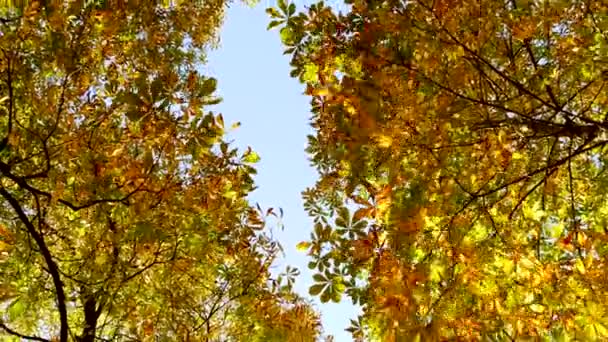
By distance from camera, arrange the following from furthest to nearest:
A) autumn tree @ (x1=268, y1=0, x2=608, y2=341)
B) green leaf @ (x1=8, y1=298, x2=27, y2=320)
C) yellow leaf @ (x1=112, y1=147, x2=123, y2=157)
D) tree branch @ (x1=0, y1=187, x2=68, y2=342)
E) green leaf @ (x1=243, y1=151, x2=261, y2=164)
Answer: green leaf @ (x1=243, y1=151, x2=261, y2=164) < green leaf @ (x1=8, y1=298, x2=27, y2=320) < tree branch @ (x1=0, y1=187, x2=68, y2=342) < yellow leaf @ (x1=112, y1=147, x2=123, y2=157) < autumn tree @ (x1=268, y1=0, x2=608, y2=341)

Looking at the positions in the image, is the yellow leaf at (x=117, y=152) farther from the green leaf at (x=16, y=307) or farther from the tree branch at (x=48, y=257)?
the green leaf at (x=16, y=307)

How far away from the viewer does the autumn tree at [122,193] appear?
12.8ft

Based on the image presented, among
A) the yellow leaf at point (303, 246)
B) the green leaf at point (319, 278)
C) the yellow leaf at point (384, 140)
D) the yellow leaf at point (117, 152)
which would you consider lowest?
the green leaf at point (319, 278)

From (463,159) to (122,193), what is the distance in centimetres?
227

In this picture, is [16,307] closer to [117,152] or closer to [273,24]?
[117,152]

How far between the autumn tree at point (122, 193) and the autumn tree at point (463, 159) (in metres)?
1.08

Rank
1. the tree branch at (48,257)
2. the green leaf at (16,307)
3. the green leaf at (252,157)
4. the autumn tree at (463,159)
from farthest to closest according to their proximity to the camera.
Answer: the green leaf at (252,157)
the green leaf at (16,307)
the tree branch at (48,257)
the autumn tree at (463,159)

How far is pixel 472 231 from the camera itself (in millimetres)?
3961

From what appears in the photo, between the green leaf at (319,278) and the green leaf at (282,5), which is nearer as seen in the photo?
the green leaf at (319,278)

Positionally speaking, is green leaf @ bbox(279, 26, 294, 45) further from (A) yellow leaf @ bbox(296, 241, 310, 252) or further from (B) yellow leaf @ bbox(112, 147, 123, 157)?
(A) yellow leaf @ bbox(296, 241, 310, 252)

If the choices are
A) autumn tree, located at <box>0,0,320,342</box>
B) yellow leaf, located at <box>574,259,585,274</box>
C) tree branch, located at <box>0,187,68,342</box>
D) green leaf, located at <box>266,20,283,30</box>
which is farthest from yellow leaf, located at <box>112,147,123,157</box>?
yellow leaf, located at <box>574,259,585,274</box>

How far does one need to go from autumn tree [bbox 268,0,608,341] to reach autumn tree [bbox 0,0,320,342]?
3.53ft

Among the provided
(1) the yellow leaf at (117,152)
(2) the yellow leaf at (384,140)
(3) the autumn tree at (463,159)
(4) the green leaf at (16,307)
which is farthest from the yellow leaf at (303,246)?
(4) the green leaf at (16,307)

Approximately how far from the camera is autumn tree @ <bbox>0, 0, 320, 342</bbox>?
3.89m
